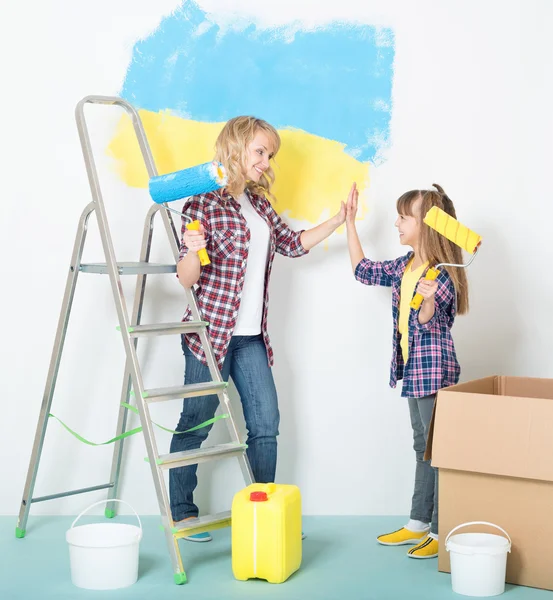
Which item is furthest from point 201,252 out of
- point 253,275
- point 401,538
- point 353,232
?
point 401,538

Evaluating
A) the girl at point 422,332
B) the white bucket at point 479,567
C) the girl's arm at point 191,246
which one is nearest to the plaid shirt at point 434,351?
the girl at point 422,332

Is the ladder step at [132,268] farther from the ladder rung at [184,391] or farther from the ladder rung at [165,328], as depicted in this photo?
the ladder rung at [184,391]

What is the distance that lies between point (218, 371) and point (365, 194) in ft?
2.88

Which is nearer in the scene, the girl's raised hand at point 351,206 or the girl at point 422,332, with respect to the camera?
the girl at point 422,332

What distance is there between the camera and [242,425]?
10.00 feet

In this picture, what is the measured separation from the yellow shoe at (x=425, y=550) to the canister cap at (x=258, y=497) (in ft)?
1.83

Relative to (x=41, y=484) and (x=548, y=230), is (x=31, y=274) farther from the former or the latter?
(x=548, y=230)

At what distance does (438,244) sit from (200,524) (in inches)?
44.3

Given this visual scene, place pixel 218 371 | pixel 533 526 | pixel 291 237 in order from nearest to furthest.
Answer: pixel 533 526
pixel 218 371
pixel 291 237

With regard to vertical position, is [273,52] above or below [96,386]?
above

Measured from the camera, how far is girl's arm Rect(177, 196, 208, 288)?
2469 millimetres

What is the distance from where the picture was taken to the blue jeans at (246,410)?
A: 2.75 meters

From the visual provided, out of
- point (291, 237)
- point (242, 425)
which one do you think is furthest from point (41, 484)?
point (291, 237)

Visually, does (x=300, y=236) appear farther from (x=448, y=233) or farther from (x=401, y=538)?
(x=401, y=538)
